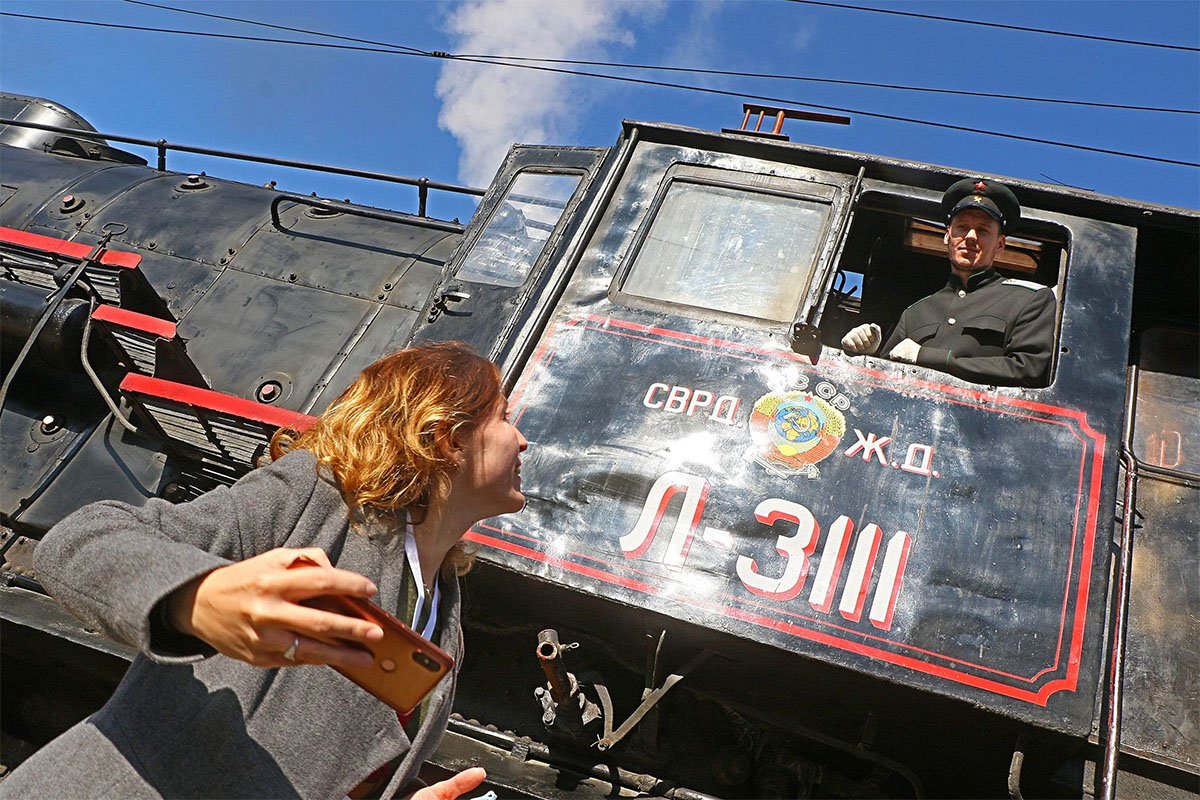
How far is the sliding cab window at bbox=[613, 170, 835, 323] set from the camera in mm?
3535

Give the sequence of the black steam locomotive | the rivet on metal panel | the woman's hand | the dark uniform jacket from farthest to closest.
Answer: the rivet on metal panel
the dark uniform jacket
the black steam locomotive
the woman's hand

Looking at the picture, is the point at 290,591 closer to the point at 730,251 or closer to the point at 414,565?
the point at 414,565

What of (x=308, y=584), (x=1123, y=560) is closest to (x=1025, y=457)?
(x=1123, y=560)

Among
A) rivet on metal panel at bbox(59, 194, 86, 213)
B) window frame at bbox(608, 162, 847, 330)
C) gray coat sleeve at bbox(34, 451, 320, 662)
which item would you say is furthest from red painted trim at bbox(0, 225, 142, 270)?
gray coat sleeve at bbox(34, 451, 320, 662)

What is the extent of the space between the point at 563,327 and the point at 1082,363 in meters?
1.87

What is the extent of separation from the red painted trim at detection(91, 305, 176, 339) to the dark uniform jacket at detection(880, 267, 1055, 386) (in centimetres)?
295

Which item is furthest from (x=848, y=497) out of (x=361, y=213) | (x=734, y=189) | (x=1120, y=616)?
(x=361, y=213)

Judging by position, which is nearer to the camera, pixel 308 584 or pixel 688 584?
pixel 308 584

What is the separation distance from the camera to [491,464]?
1.71 m

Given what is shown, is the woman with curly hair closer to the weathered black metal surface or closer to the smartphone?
the smartphone

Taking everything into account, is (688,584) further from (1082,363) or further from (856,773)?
(1082,363)

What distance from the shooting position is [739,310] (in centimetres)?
350

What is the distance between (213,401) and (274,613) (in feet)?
8.37

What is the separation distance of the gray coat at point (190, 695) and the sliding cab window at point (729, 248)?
234cm
